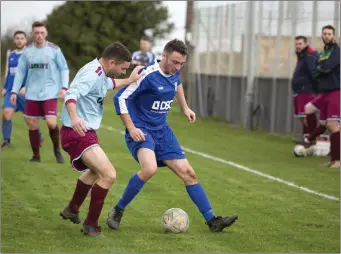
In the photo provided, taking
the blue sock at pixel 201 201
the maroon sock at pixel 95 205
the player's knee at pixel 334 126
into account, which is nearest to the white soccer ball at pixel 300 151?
the player's knee at pixel 334 126

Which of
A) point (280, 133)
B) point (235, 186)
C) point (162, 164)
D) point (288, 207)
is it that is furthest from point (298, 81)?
point (162, 164)

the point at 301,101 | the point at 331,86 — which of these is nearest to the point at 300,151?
the point at 301,101

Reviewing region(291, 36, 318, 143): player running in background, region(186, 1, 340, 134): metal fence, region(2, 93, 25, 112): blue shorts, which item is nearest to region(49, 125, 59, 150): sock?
region(2, 93, 25, 112): blue shorts

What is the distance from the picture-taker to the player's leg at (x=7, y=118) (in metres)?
18.2

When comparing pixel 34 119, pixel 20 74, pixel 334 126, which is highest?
pixel 20 74

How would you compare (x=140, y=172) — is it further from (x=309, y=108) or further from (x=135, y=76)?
(x=309, y=108)

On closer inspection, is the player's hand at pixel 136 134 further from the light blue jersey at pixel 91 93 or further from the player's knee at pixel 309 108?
the player's knee at pixel 309 108

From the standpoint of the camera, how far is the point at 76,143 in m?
9.33

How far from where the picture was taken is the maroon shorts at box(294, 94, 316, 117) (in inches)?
744

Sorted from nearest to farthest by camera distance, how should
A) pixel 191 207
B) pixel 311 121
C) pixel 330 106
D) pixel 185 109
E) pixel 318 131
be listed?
pixel 185 109
pixel 191 207
pixel 330 106
pixel 318 131
pixel 311 121

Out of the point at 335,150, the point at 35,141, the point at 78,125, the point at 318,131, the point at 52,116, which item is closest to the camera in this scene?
the point at 78,125

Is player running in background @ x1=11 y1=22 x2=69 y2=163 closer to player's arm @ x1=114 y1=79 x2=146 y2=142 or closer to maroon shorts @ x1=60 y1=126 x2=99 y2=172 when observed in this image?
player's arm @ x1=114 y1=79 x2=146 y2=142

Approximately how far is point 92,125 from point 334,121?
7.89m

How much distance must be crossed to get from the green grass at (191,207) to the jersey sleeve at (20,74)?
1.20m
